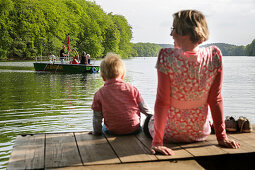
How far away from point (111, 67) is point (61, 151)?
3.04 feet

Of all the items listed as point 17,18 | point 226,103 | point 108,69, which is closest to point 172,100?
point 108,69

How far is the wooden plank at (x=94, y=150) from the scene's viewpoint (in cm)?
248

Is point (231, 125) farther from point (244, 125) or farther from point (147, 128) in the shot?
point (147, 128)

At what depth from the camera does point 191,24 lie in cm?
236

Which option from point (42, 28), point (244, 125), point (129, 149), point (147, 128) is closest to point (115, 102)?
→ point (147, 128)

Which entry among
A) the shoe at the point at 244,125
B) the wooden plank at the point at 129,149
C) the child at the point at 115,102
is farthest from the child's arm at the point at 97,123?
the shoe at the point at 244,125

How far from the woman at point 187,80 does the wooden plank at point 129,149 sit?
0.38ft

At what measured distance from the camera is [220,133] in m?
2.87

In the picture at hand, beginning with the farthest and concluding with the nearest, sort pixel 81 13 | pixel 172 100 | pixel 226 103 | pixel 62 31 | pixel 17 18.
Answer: pixel 81 13 < pixel 62 31 < pixel 17 18 < pixel 226 103 < pixel 172 100

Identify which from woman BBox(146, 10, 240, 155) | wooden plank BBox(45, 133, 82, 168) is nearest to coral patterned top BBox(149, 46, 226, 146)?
woman BBox(146, 10, 240, 155)

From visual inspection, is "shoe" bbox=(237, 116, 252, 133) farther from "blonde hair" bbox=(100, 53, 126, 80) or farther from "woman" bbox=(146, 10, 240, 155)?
"blonde hair" bbox=(100, 53, 126, 80)

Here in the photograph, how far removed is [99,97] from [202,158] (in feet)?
3.79

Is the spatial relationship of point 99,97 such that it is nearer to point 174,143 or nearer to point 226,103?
point 174,143

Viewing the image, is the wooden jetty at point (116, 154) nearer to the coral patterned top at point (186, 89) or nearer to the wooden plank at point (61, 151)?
the wooden plank at point (61, 151)
